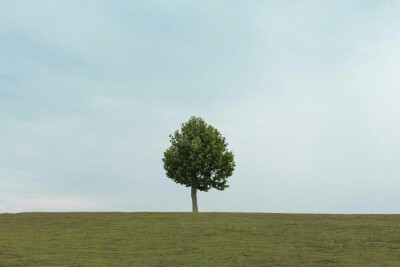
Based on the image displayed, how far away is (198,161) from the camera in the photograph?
59281 mm

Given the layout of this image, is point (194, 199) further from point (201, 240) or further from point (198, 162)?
point (201, 240)

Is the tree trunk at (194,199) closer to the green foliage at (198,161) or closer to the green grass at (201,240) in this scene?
the green foliage at (198,161)

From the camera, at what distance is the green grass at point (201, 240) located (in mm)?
24984

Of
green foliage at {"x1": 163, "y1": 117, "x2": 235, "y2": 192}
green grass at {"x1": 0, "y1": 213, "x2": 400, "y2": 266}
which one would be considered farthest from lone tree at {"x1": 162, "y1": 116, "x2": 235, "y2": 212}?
green grass at {"x1": 0, "y1": 213, "x2": 400, "y2": 266}

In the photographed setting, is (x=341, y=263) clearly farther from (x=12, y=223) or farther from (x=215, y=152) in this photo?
(x=215, y=152)

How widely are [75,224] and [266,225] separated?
58.4 ft

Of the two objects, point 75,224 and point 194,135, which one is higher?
point 194,135

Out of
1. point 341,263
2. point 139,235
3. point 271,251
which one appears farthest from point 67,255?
point 341,263

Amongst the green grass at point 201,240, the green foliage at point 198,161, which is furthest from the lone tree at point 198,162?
the green grass at point 201,240

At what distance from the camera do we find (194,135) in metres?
62.7

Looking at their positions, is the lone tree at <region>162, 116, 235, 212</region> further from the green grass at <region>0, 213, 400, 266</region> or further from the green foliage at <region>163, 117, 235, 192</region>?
the green grass at <region>0, 213, 400, 266</region>

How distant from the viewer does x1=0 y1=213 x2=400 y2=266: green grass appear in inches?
984

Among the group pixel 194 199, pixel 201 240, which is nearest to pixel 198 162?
pixel 194 199

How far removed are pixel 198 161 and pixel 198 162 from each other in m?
0.14
